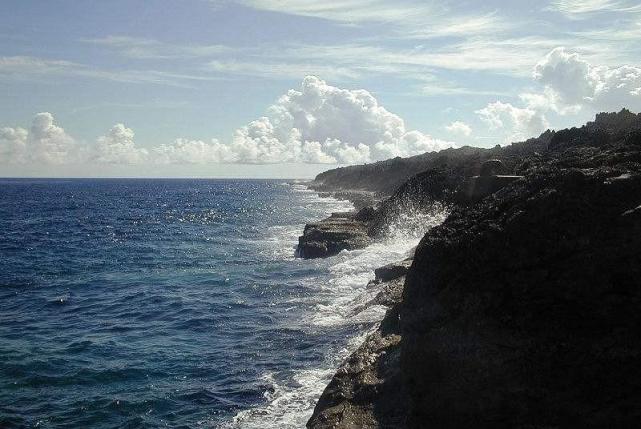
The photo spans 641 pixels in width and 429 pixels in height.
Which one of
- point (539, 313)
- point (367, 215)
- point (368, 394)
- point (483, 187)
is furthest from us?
point (367, 215)

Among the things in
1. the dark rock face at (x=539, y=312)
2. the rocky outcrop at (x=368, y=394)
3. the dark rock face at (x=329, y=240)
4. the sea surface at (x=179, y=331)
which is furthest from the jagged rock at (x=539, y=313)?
the dark rock face at (x=329, y=240)

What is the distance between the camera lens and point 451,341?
32.4 ft

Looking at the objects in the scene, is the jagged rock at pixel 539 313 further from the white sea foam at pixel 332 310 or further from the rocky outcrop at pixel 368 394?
the white sea foam at pixel 332 310

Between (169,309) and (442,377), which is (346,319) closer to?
(169,309)

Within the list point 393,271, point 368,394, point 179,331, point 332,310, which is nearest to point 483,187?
point 393,271

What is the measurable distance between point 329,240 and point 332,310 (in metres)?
16.7

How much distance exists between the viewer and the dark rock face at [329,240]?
40.6 metres

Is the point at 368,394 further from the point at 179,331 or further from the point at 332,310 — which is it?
the point at 179,331

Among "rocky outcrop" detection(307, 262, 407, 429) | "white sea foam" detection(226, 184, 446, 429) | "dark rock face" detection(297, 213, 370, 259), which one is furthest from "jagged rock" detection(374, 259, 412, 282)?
"dark rock face" detection(297, 213, 370, 259)

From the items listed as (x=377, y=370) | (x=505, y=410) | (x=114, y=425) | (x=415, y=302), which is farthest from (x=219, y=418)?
(x=505, y=410)

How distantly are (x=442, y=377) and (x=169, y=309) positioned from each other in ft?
68.8

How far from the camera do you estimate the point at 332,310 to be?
25.1 meters

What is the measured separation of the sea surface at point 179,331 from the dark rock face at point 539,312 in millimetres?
5728

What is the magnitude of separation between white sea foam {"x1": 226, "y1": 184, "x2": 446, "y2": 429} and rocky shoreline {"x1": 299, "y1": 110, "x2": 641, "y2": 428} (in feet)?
13.7
